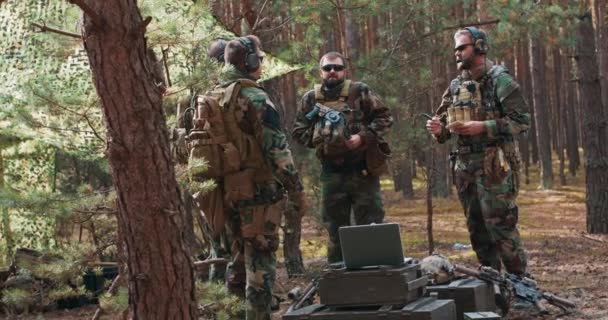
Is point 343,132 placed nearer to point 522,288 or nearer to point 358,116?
point 358,116

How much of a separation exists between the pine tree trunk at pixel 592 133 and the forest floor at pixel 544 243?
0.38 metres

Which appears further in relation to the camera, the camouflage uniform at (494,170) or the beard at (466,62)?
the beard at (466,62)

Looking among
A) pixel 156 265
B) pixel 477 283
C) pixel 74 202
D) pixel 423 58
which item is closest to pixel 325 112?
pixel 477 283

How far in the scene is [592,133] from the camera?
13.2 meters

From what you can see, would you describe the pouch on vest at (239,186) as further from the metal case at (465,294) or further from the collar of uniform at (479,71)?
the collar of uniform at (479,71)

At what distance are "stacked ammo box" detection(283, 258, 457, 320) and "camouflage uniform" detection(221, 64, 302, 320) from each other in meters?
0.45

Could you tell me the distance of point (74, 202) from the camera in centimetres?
496

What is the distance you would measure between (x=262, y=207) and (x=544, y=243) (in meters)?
7.57

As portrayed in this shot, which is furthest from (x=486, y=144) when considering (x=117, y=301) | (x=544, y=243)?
(x=544, y=243)

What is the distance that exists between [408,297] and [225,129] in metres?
1.57

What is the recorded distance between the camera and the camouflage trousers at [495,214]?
6.80 m

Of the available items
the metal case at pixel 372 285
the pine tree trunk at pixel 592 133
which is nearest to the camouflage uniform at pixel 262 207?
the metal case at pixel 372 285

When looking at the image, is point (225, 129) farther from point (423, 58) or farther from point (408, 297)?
point (423, 58)

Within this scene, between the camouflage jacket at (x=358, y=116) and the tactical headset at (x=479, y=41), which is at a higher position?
the tactical headset at (x=479, y=41)
